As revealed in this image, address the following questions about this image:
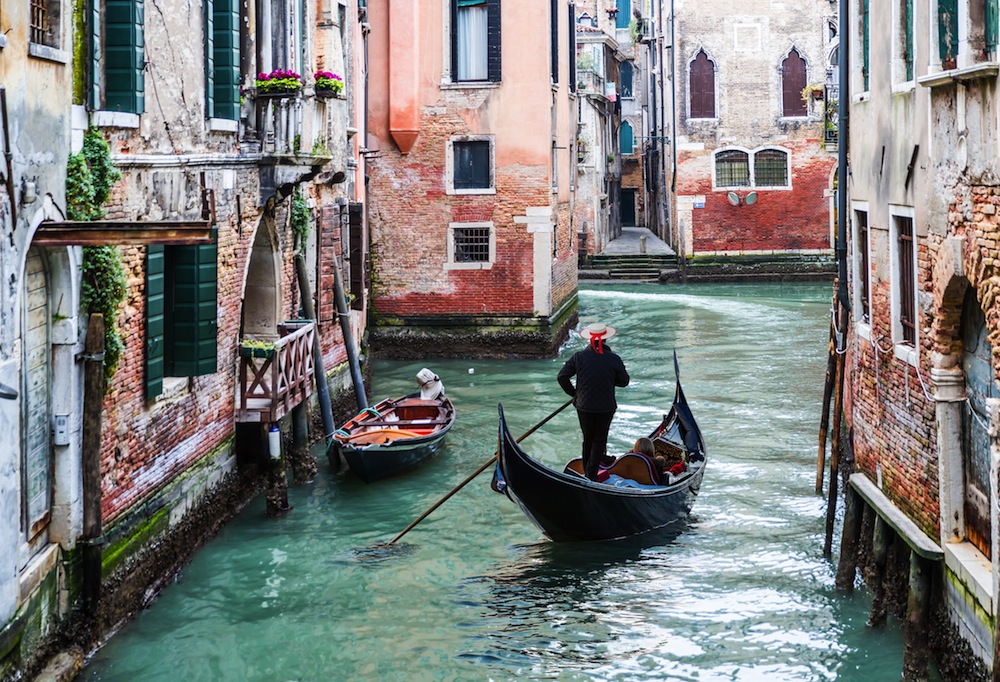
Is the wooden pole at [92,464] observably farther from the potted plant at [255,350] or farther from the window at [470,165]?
the window at [470,165]

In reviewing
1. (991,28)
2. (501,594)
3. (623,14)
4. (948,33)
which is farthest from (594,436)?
A: (623,14)

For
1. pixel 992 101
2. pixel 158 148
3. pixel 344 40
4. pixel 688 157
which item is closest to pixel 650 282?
pixel 688 157

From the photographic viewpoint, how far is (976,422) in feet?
20.0

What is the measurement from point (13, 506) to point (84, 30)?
2466 millimetres

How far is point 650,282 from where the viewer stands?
28.2m

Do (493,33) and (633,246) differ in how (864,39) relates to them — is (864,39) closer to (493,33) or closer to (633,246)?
(493,33)

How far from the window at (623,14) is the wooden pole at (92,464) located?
37788 millimetres

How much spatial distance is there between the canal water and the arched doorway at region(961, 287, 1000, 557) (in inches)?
40.5

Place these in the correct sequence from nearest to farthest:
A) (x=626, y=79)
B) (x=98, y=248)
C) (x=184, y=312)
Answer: (x=98, y=248), (x=184, y=312), (x=626, y=79)

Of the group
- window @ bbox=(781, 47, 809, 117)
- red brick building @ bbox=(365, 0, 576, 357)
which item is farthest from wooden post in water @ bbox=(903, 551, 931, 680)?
window @ bbox=(781, 47, 809, 117)

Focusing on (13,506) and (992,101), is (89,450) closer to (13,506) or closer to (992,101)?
(13,506)

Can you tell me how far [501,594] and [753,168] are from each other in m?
22.1

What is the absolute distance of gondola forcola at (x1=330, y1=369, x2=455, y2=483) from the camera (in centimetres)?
1061

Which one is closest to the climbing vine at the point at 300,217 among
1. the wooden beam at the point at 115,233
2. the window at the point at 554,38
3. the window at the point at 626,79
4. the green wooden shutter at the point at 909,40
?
the wooden beam at the point at 115,233
